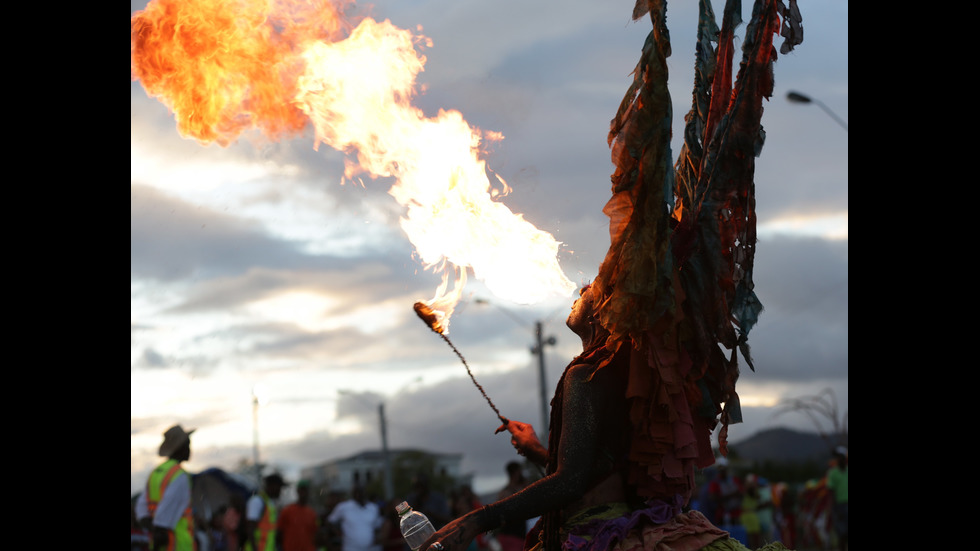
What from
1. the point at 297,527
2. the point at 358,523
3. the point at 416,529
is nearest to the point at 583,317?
the point at 416,529

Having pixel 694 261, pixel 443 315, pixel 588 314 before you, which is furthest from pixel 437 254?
pixel 694 261

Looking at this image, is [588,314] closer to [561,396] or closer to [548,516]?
[561,396]

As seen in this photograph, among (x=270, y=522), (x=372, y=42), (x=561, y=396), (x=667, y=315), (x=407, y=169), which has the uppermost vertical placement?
(x=372, y=42)

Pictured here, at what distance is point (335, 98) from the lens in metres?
Result: 5.07

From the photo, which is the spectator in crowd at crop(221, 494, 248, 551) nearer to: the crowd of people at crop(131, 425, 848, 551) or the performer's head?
the crowd of people at crop(131, 425, 848, 551)

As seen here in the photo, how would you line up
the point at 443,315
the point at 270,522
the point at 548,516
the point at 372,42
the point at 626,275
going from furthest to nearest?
the point at 270,522 < the point at 372,42 < the point at 443,315 < the point at 548,516 < the point at 626,275

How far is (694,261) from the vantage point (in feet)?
12.0

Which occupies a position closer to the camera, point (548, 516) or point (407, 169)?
point (548, 516)

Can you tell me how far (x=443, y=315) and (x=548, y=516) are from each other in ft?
3.87

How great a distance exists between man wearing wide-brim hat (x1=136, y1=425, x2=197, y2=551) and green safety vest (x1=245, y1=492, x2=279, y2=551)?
2258 millimetres

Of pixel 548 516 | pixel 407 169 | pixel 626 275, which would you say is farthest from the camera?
pixel 407 169

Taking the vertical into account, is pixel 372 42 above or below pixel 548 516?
above

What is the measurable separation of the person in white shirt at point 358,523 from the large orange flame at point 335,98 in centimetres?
772

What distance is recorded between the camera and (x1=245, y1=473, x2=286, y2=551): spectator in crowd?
9.70 meters
